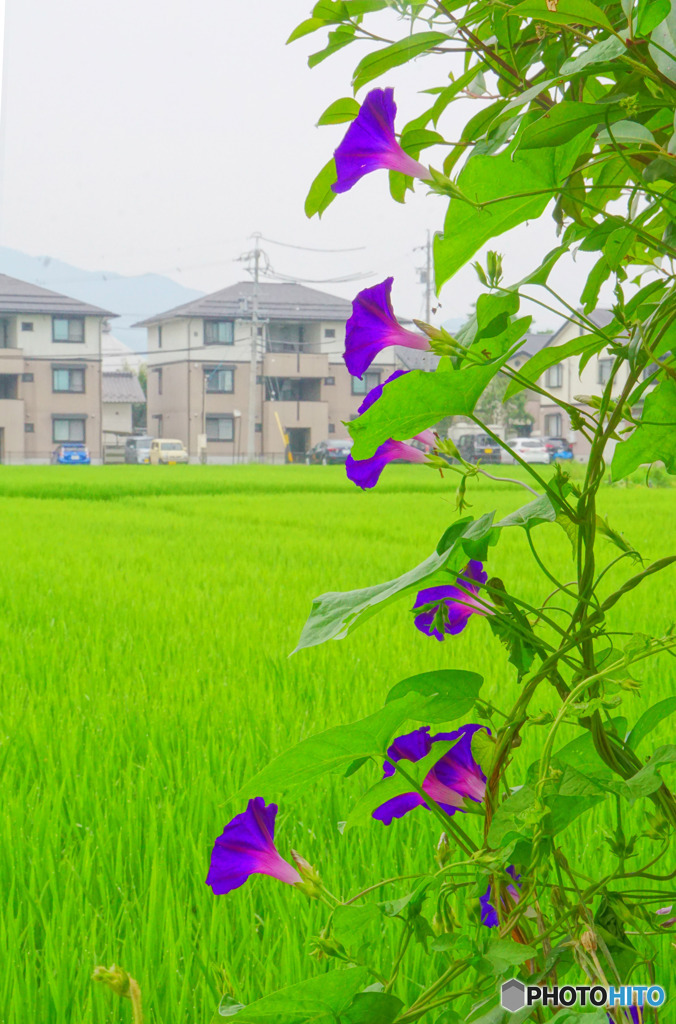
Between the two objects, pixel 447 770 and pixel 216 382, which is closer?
pixel 447 770

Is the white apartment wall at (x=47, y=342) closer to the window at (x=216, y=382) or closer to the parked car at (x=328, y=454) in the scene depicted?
the window at (x=216, y=382)

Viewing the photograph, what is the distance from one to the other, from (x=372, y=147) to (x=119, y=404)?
1569 inches

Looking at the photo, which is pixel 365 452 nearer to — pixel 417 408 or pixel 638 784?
pixel 417 408

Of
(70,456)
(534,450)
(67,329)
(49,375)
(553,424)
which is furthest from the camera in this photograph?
(553,424)

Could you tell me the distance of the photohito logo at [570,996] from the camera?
49cm

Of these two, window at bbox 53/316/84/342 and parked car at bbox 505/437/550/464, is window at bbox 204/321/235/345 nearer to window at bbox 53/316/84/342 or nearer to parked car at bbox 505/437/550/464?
window at bbox 53/316/84/342

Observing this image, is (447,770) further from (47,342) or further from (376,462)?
(47,342)

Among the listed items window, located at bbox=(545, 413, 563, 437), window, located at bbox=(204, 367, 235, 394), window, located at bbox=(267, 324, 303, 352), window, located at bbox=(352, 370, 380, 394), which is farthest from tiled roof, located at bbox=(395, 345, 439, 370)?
window, located at bbox=(204, 367, 235, 394)

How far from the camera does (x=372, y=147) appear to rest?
1.69 ft

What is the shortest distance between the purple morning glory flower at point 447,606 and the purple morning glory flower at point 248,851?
0.16 metres

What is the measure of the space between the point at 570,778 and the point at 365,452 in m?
0.21

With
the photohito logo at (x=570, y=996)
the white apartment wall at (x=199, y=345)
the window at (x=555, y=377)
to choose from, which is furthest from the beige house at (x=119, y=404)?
the photohito logo at (x=570, y=996)

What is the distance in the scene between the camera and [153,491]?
11.2 metres

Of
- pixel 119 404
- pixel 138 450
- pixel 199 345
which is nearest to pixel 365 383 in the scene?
pixel 199 345
